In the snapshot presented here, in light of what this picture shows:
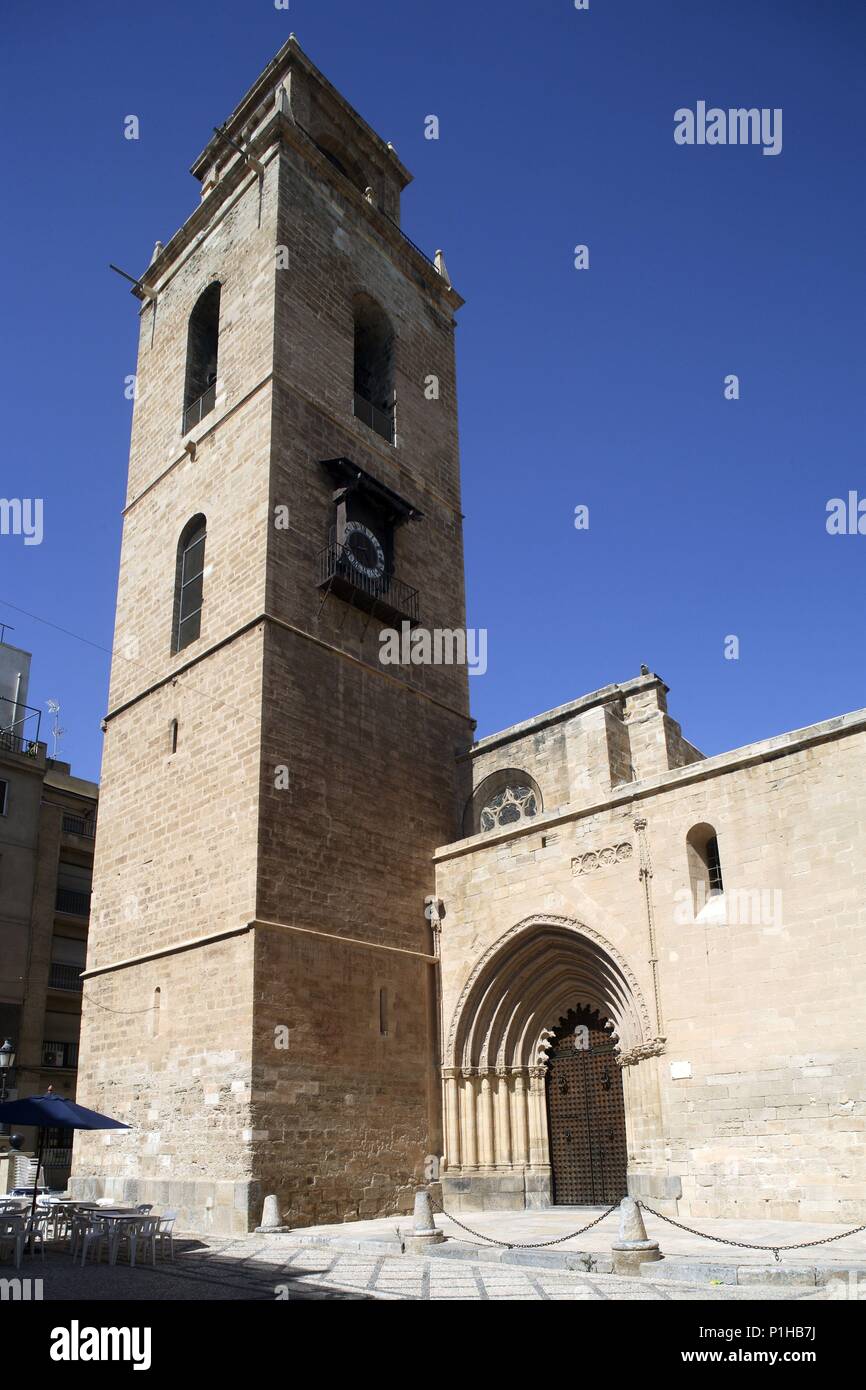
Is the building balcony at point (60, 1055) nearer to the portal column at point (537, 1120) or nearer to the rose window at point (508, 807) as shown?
the rose window at point (508, 807)

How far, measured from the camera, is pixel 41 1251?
11281 millimetres

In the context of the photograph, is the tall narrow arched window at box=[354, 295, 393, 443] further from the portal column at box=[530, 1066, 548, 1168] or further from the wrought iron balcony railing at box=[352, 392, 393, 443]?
the portal column at box=[530, 1066, 548, 1168]

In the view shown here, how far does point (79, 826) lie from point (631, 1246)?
23901mm

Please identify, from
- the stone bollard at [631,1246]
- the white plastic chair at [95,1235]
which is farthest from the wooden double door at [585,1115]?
the white plastic chair at [95,1235]

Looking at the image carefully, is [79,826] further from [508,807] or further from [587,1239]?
[587,1239]

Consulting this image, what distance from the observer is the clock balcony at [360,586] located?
1647 centimetres

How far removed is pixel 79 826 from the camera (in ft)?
96.5

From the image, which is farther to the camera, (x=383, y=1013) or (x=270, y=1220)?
(x=383, y=1013)

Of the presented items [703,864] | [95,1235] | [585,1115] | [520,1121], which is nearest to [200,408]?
[703,864]

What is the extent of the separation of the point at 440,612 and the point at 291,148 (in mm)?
8694

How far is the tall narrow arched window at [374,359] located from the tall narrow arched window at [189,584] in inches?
165

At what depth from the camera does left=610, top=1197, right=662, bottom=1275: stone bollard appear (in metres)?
8.38

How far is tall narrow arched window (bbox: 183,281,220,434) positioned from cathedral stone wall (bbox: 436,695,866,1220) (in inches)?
418

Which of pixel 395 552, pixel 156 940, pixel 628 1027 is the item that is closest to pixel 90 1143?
pixel 156 940
